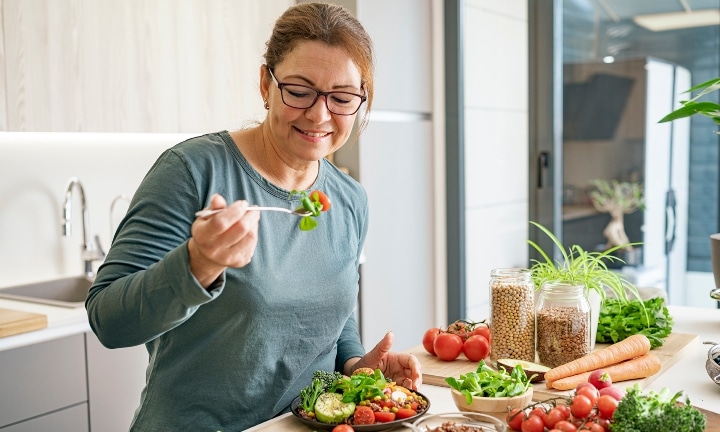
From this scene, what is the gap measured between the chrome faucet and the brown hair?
5.46 feet

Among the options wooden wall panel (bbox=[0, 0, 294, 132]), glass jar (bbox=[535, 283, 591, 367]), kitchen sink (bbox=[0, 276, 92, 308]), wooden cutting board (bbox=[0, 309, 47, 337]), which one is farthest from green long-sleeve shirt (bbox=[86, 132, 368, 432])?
kitchen sink (bbox=[0, 276, 92, 308])

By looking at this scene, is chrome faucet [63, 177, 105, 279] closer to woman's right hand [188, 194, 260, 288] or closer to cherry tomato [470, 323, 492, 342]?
cherry tomato [470, 323, 492, 342]

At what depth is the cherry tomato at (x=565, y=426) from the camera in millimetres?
1330

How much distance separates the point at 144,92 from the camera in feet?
10.1

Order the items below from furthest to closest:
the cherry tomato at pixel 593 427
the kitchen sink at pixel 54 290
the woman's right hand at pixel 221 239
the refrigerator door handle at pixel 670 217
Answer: the refrigerator door handle at pixel 670 217
the kitchen sink at pixel 54 290
the cherry tomato at pixel 593 427
the woman's right hand at pixel 221 239

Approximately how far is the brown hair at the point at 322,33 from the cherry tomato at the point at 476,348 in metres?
0.66

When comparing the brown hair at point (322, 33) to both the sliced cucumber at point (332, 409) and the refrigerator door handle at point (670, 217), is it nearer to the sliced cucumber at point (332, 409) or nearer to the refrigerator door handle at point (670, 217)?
the sliced cucumber at point (332, 409)

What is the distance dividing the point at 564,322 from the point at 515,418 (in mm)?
436

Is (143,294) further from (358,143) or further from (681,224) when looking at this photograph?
(681,224)

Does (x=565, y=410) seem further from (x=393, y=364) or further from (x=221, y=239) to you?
(x=221, y=239)

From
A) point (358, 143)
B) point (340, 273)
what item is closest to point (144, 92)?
point (358, 143)

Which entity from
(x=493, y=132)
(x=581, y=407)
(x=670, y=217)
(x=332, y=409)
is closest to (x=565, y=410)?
(x=581, y=407)

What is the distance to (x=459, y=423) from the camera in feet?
4.43

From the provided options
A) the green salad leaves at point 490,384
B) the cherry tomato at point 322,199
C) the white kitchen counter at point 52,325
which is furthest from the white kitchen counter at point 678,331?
the cherry tomato at point 322,199
